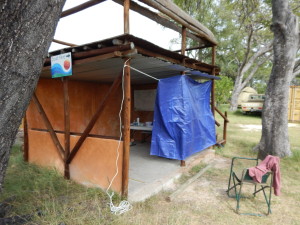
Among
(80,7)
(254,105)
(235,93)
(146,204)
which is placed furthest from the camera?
(235,93)

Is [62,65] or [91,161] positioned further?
[91,161]

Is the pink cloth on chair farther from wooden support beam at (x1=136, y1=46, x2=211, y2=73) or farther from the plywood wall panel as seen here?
wooden support beam at (x1=136, y1=46, x2=211, y2=73)

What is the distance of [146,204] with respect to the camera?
11.0ft

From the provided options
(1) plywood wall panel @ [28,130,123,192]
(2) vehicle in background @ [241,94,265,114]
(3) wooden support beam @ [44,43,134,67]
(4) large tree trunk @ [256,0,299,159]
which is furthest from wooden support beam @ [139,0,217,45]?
(2) vehicle in background @ [241,94,265,114]

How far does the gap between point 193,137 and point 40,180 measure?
136 inches

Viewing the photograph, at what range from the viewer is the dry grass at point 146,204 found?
2863 mm

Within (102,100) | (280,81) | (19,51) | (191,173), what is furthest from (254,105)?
(19,51)

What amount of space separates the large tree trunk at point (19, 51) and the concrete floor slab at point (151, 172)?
2.43 m

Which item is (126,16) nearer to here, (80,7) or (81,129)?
(80,7)

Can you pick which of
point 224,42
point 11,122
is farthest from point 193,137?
point 224,42

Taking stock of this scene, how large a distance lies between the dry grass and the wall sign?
2111 millimetres

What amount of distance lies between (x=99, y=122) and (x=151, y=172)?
3635mm

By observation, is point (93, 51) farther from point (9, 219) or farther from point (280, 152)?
point (280, 152)

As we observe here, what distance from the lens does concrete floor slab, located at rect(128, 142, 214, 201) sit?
3646 mm
